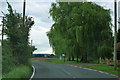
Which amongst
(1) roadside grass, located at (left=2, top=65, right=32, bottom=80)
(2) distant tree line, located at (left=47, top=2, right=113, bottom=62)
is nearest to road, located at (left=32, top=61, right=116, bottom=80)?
(1) roadside grass, located at (left=2, top=65, right=32, bottom=80)

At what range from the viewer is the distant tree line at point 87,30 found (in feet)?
116

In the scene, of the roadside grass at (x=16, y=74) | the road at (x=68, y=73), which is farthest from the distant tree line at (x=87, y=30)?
the roadside grass at (x=16, y=74)

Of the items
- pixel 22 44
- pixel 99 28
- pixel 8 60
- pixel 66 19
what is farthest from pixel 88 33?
pixel 8 60

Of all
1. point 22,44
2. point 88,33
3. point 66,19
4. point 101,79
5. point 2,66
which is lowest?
point 101,79

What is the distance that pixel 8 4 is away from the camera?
646 inches

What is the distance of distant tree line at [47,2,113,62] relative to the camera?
3525 centimetres

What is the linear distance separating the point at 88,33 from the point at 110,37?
14.6 feet

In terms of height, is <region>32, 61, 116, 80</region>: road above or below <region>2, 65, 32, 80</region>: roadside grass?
below

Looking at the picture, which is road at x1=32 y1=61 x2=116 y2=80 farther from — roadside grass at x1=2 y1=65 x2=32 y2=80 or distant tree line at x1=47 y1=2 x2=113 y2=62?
distant tree line at x1=47 y1=2 x2=113 y2=62

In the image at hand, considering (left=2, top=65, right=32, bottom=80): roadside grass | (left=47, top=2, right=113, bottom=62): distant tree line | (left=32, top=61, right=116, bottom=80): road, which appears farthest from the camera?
(left=47, top=2, right=113, bottom=62): distant tree line

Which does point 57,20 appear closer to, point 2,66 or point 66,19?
point 66,19

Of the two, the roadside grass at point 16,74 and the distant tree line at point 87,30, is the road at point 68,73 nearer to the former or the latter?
the roadside grass at point 16,74

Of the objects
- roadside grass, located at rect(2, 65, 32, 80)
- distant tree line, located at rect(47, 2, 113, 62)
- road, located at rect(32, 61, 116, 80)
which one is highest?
distant tree line, located at rect(47, 2, 113, 62)

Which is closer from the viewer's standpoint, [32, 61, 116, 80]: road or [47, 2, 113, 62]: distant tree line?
[32, 61, 116, 80]: road
